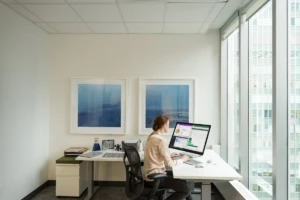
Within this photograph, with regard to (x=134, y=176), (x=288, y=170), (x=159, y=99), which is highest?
(x=159, y=99)

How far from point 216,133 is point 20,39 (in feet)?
11.2

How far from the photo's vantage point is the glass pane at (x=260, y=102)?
2.85m

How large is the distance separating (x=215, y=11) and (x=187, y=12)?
0.38 metres

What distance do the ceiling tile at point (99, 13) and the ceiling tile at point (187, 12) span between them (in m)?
0.71

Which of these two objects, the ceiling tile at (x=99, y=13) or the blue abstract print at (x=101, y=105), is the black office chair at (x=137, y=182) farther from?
the ceiling tile at (x=99, y=13)

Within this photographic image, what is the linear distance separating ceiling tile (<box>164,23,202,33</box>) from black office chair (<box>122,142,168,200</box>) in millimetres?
2077

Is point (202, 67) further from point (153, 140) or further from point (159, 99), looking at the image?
point (153, 140)

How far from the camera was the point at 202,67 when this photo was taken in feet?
14.6

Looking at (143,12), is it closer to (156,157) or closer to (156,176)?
(156,157)

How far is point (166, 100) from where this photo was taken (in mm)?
4422

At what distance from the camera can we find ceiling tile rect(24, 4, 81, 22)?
10.7 ft

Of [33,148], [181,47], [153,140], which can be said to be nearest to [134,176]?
[153,140]

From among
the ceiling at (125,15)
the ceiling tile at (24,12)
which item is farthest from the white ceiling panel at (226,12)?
the ceiling tile at (24,12)

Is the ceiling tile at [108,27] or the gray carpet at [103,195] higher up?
the ceiling tile at [108,27]
